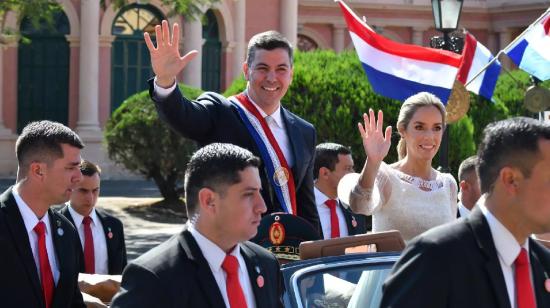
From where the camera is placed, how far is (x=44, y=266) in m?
5.32

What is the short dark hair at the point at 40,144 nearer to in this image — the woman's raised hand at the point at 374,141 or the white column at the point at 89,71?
the woman's raised hand at the point at 374,141

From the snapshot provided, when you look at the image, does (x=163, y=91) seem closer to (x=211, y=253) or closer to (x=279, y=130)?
(x=279, y=130)

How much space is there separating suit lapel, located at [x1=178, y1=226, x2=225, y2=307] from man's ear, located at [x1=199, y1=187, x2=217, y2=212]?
0.40ft

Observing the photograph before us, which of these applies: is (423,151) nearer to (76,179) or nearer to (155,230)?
(76,179)

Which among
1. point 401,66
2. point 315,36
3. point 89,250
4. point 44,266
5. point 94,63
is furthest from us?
point 315,36

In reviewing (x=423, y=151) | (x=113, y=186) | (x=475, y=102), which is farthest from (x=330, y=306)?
(x=113, y=186)

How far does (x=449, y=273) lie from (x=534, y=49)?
1005 cm

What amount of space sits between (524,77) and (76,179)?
1918cm

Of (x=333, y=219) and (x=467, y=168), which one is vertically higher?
(x=467, y=168)

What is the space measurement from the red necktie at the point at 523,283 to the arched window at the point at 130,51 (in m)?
27.3

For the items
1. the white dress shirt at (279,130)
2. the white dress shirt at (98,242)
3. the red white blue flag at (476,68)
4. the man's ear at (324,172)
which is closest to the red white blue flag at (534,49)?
the red white blue flag at (476,68)

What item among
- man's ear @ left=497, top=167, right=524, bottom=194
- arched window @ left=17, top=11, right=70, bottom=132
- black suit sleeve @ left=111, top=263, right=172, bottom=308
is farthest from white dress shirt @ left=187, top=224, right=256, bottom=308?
arched window @ left=17, top=11, right=70, bottom=132

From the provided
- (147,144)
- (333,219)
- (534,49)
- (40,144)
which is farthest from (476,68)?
(147,144)

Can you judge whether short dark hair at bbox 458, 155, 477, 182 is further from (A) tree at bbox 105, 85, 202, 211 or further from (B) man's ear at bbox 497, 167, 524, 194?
(A) tree at bbox 105, 85, 202, 211
